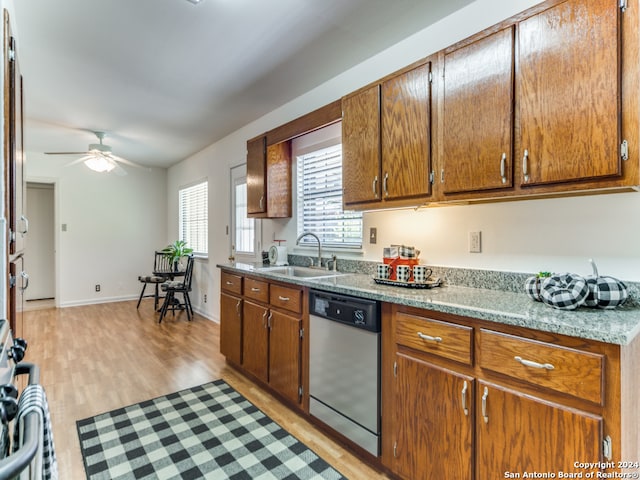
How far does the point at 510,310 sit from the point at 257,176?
258 centimetres

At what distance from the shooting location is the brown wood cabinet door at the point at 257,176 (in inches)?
128

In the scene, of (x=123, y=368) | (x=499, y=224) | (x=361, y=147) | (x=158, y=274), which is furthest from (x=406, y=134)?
(x=158, y=274)

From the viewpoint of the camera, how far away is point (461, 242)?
2.00m

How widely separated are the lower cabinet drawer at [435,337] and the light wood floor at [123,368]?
2.48ft

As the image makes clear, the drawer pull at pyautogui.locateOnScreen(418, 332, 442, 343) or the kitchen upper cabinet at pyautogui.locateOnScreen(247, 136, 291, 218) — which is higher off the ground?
the kitchen upper cabinet at pyautogui.locateOnScreen(247, 136, 291, 218)

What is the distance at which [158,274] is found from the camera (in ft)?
17.1

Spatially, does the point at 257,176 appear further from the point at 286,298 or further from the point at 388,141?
the point at 388,141

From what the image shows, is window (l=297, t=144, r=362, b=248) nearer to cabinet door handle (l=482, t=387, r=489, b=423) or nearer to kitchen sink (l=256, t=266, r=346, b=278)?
kitchen sink (l=256, t=266, r=346, b=278)

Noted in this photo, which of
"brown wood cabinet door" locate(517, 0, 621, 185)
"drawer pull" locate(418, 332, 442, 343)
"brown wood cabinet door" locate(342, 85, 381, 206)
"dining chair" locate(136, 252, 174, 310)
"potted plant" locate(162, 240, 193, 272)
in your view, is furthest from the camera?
"potted plant" locate(162, 240, 193, 272)

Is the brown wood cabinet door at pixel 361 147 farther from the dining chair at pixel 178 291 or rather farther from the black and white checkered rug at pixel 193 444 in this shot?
the dining chair at pixel 178 291

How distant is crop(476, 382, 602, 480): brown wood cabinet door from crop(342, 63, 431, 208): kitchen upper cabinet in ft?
3.42

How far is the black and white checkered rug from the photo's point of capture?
5.72 feet

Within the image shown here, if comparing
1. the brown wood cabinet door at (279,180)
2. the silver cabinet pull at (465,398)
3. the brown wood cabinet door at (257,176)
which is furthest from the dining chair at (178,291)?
the silver cabinet pull at (465,398)

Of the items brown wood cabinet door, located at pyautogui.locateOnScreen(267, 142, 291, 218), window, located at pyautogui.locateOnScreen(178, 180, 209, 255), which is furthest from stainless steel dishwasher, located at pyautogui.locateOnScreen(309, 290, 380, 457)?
window, located at pyautogui.locateOnScreen(178, 180, 209, 255)
